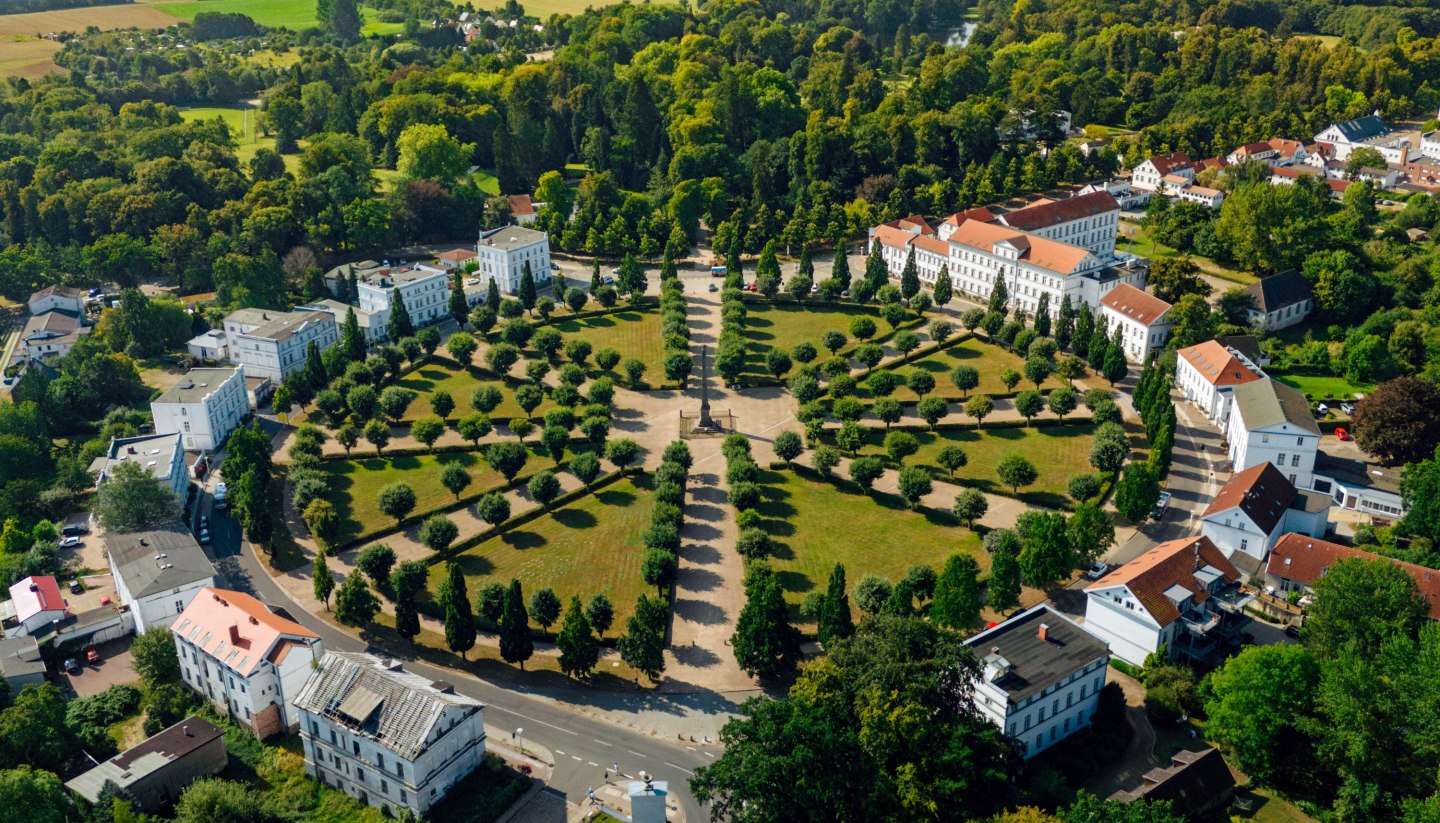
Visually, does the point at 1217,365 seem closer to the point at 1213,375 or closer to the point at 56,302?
the point at 1213,375

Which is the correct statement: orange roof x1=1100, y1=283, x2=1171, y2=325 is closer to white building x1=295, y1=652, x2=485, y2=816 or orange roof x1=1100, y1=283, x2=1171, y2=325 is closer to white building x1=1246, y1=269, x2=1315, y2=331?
white building x1=1246, y1=269, x2=1315, y2=331

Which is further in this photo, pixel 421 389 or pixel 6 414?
Result: pixel 421 389

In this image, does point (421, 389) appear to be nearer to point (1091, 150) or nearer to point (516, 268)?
point (516, 268)

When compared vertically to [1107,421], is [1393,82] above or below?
above

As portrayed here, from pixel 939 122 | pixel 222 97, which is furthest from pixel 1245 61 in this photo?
pixel 222 97

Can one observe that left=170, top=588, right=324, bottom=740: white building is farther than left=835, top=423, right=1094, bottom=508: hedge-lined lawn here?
No

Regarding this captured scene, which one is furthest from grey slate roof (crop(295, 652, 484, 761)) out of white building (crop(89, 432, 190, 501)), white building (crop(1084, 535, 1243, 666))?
white building (crop(1084, 535, 1243, 666))
